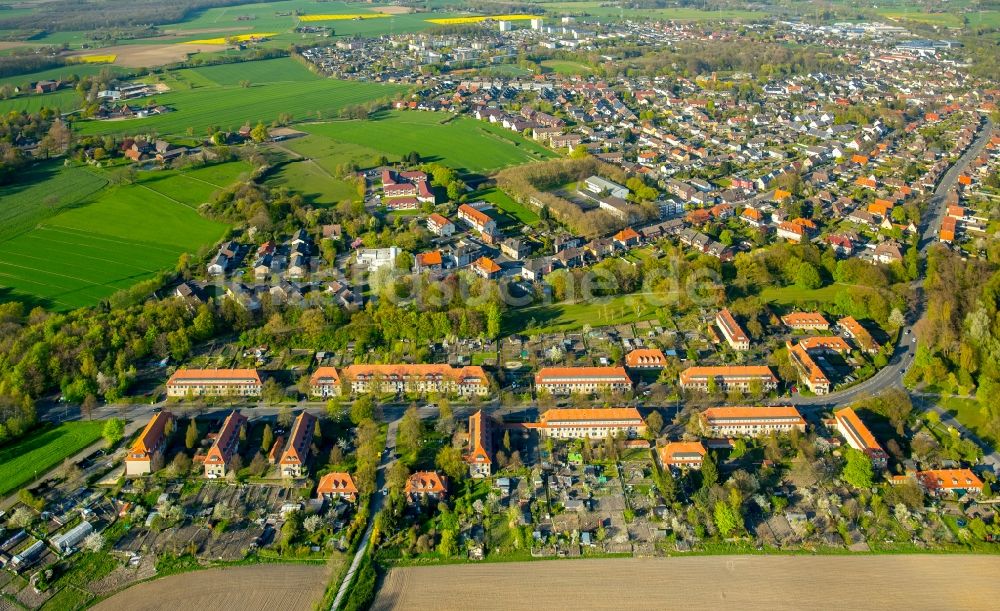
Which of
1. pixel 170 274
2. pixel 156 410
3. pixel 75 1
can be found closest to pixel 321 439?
pixel 156 410

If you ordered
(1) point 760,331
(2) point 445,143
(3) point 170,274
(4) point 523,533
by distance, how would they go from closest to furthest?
(4) point 523,533
(1) point 760,331
(3) point 170,274
(2) point 445,143

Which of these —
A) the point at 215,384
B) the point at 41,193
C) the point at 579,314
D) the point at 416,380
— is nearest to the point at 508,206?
the point at 579,314

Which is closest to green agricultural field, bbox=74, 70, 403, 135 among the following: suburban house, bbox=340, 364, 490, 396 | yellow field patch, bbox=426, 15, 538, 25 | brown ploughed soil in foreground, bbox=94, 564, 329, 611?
suburban house, bbox=340, 364, 490, 396

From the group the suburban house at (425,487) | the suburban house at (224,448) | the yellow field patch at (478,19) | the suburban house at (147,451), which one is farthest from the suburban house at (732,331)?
the yellow field patch at (478,19)

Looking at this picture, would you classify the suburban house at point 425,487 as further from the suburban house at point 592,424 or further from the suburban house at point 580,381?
the suburban house at point 580,381

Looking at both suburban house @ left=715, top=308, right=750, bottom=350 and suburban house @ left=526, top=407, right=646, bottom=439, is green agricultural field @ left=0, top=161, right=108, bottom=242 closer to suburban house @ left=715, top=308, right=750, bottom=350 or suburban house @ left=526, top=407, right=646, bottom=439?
suburban house @ left=526, top=407, right=646, bottom=439

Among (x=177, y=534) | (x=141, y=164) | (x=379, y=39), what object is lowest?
(x=177, y=534)

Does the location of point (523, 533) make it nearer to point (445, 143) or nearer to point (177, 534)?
point (177, 534)
